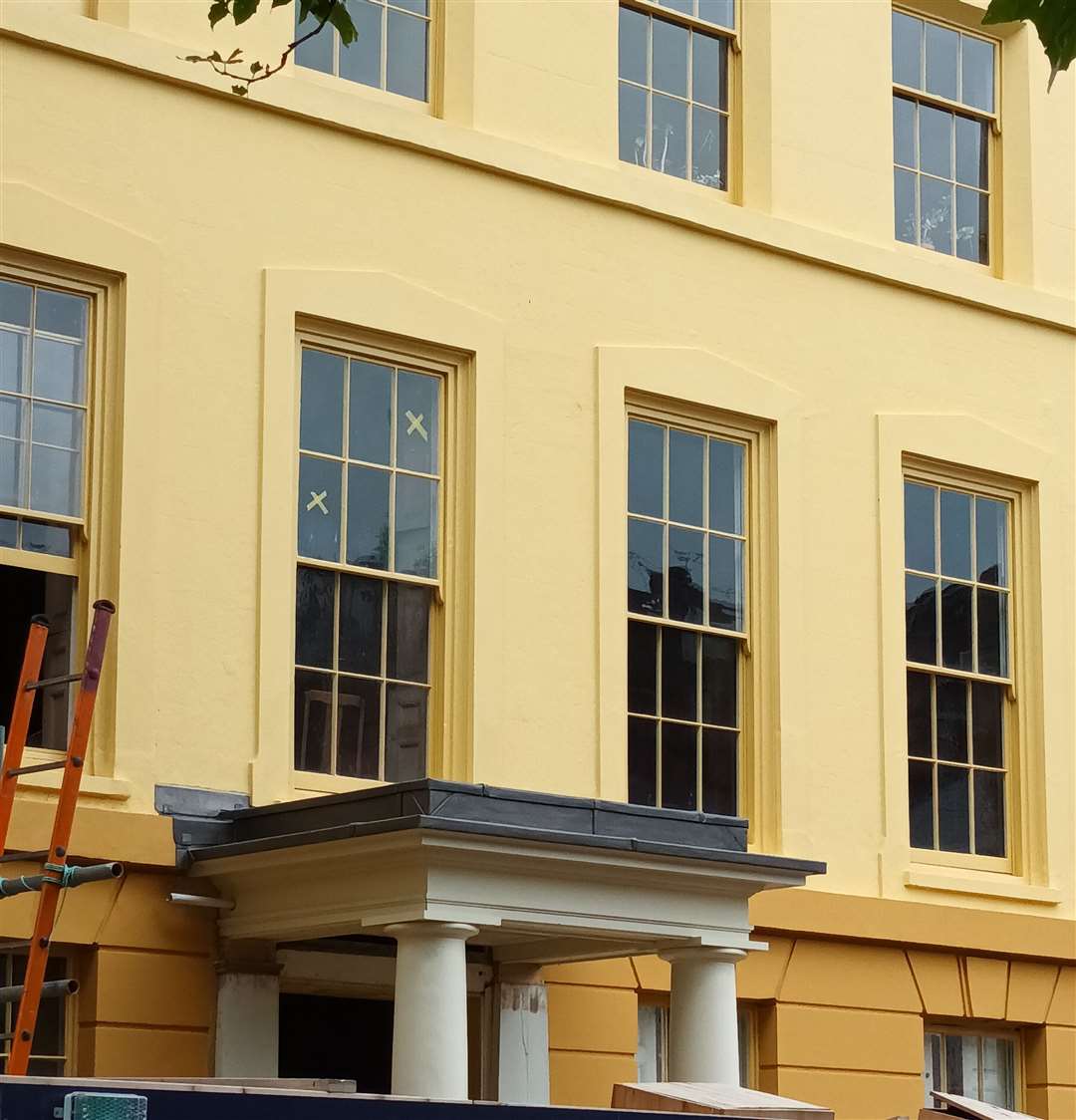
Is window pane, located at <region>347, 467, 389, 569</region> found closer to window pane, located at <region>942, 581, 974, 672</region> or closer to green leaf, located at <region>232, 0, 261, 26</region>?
window pane, located at <region>942, 581, 974, 672</region>

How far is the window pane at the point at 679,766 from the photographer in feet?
46.6

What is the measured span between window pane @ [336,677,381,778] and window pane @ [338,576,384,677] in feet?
0.30

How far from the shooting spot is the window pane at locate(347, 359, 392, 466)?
43.5 ft

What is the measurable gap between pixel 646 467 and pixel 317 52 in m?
3.22

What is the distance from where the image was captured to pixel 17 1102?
659 centimetres

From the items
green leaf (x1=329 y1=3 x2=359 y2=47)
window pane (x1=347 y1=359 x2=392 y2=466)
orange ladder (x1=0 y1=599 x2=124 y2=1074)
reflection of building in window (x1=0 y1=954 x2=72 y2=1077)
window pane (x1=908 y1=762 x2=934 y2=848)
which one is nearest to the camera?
green leaf (x1=329 y1=3 x2=359 y2=47)

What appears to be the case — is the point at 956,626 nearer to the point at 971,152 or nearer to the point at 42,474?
the point at 971,152

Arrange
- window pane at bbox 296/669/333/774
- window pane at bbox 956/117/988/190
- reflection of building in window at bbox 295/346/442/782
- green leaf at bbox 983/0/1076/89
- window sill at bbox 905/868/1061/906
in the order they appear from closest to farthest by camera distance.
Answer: green leaf at bbox 983/0/1076/89 → window pane at bbox 296/669/333/774 → reflection of building in window at bbox 295/346/442/782 → window sill at bbox 905/868/1061/906 → window pane at bbox 956/117/988/190

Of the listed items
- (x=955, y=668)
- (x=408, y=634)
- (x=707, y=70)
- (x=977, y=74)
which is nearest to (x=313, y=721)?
(x=408, y=634)

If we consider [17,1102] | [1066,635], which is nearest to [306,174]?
[1066,635]

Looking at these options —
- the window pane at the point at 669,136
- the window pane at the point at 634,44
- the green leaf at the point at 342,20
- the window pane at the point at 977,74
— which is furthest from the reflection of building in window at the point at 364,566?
the window pane at the point at 977,74

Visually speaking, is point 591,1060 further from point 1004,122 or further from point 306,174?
point 1004,122

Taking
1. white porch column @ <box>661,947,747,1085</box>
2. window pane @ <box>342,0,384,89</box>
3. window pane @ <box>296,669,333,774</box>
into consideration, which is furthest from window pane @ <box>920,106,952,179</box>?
white porch column @ <box>661,947,747,1085</box>

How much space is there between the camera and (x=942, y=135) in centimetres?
1689
